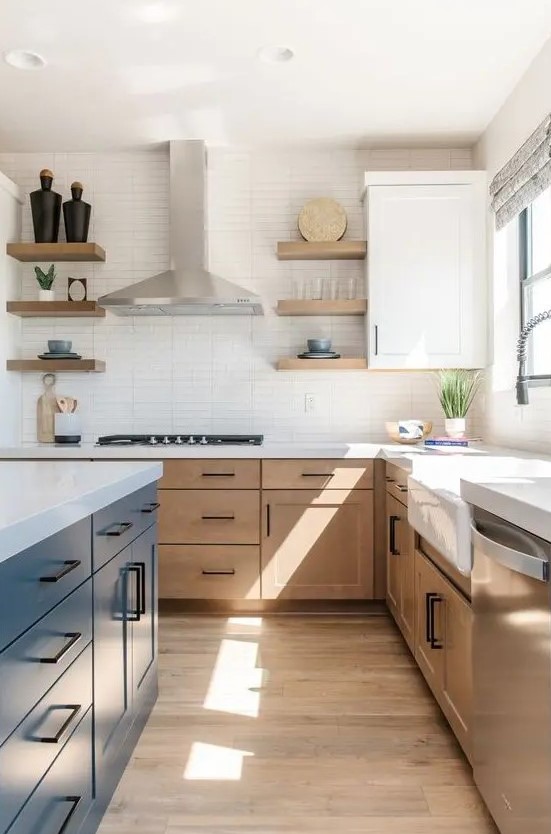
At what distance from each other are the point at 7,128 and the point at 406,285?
233cm

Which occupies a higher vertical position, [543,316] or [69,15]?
[69,15]

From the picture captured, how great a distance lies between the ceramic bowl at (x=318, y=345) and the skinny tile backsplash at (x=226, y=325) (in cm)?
20

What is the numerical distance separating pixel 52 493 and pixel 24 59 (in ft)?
8.18

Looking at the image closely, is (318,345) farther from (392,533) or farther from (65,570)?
(65,570)

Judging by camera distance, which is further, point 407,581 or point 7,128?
point 7,128

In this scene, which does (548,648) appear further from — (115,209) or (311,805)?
(115,209)

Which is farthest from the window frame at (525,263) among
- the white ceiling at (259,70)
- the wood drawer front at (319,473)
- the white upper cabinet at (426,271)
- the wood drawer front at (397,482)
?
the wood drawer front at (319,473)

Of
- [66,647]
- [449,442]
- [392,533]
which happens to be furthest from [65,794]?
[449,442]

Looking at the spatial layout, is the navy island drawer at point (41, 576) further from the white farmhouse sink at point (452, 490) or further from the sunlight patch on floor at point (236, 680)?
the sunlight patch on floor at point (236, 680)

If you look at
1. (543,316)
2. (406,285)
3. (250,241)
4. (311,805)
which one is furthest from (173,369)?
(311,805)

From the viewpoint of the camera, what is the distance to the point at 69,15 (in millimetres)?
2719

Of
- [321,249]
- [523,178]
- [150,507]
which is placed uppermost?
[523,178]

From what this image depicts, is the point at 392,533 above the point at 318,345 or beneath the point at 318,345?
beneath

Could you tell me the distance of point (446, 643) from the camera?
2100 millimetres
